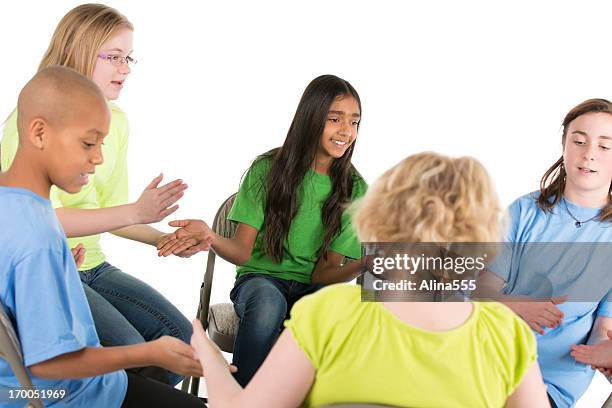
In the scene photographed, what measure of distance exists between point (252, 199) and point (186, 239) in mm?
311

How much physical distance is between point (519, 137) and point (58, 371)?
9.27 feet

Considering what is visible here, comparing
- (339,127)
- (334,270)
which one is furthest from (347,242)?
(339,127)

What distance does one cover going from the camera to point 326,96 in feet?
9.09

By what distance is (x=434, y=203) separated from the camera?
1.43 meters

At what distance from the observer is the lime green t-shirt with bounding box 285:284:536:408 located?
143cm

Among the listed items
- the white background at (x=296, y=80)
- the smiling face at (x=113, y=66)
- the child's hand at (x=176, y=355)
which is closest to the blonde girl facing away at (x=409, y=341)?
the child's hand at (x=176, y=355)

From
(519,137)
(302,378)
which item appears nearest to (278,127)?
(519,137)

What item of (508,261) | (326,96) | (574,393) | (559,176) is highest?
(326,96)

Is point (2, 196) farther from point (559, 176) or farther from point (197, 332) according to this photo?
point (559, 176)

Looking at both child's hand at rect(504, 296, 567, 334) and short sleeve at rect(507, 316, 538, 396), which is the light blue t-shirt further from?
short sleeve at rect(507, 316, 538, 396)

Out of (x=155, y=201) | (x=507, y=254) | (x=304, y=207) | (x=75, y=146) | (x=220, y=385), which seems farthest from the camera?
(x=304, y=207)

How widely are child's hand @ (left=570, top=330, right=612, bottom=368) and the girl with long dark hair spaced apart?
28.2 inches

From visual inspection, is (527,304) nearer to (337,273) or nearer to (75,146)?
(337,273)

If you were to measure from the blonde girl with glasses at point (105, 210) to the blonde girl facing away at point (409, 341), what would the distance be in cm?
98
